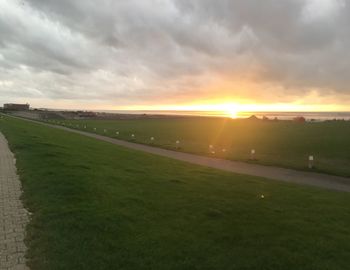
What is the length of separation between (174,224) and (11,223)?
2.95 meters

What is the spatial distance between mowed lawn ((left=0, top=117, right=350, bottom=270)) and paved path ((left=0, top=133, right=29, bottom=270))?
7.4 inches

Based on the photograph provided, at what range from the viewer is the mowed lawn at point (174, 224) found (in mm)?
6148

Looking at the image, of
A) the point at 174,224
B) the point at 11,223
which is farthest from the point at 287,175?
the point at 11,223

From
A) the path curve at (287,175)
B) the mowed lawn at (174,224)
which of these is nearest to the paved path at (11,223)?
the mowed lawn at (174,224)

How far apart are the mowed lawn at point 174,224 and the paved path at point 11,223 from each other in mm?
188

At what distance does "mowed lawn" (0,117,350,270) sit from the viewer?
615 cm

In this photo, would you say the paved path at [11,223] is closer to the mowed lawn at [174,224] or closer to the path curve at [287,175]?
the mowed lawn at [174,224]

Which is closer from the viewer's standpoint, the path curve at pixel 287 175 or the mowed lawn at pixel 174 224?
the mowed lawn at pixel 174 224

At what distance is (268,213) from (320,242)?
1.93 meters

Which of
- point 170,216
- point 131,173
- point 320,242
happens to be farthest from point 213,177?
point 320,242

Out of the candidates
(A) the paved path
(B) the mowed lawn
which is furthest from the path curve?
(A) the paved path

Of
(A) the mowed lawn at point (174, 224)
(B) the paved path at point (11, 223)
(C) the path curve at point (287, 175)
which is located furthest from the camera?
(C) the path curve at point (287, 175)

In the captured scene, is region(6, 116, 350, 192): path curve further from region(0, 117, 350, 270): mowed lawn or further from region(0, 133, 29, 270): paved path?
region(0, 133, 29, 270): paved path

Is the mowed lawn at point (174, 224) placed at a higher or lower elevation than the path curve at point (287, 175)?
higher
